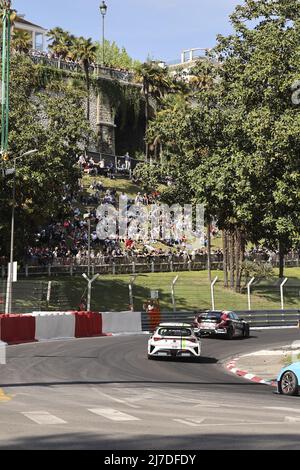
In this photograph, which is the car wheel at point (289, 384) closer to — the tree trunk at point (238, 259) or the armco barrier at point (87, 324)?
the armco barrier at point (87, 324)

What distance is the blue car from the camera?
1582 cm

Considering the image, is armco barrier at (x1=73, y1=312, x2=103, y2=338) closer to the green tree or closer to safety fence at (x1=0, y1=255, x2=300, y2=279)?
the green tree

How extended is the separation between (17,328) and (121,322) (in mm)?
9047

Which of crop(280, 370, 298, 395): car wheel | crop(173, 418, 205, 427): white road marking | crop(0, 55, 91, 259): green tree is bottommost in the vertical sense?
crop(280, 370, 298, 395): car wheel

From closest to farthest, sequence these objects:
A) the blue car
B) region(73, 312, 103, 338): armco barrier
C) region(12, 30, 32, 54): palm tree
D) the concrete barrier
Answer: the blue car < the concrete barrier < region(73, 312, 103, 338): armco barrier < region(12, 30, 32, 54): palm tree

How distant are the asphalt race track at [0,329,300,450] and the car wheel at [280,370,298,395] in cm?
40

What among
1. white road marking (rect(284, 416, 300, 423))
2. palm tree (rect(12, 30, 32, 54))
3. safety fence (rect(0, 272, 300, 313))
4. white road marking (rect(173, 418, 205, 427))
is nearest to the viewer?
white road marking (rect(173, 418, 205, 427))

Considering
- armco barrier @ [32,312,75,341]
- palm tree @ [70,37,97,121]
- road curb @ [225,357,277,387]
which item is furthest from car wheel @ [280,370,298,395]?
palm tree @ [70,37,97,121]

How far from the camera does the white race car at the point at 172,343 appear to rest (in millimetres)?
24156

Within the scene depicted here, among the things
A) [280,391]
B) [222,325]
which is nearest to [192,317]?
[222,325]

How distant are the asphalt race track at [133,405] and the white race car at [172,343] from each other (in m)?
0.39

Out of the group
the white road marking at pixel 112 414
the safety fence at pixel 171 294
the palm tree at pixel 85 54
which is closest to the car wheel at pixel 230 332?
the safety fence at pixel 171 294
